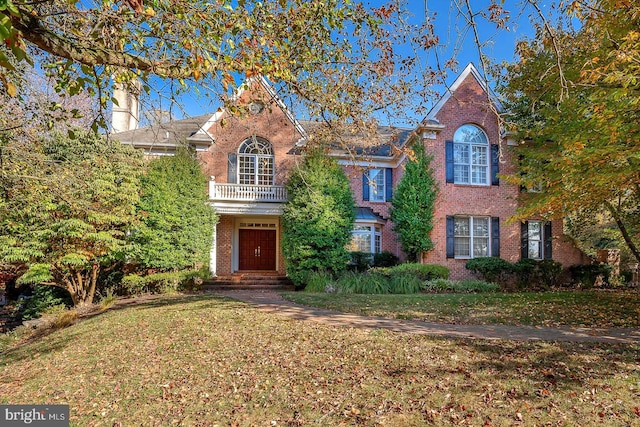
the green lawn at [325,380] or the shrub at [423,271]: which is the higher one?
the shrub at [423,271]

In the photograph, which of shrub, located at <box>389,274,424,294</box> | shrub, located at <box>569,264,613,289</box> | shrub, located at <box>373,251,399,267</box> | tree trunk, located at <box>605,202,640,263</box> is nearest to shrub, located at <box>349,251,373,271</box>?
shrub, located at <box>373,251,399,267</box>

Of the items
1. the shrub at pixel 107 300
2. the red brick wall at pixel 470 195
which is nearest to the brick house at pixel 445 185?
the red brick wall at pixel 470 195

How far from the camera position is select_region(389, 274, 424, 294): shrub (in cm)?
1297

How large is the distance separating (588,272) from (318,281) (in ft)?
39.5

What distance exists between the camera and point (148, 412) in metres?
4.62

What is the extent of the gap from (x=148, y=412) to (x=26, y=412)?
201 cm

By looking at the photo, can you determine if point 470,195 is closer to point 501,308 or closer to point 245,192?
point 501,308

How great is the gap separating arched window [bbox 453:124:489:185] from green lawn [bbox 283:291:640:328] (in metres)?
6.15

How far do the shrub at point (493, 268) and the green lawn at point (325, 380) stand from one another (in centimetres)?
927

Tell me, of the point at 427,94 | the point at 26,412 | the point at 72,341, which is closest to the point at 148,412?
the point at 26,412

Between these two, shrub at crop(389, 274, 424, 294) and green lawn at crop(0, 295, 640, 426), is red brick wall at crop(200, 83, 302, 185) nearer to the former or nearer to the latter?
shrub at crop(389, 274, 424, 294)

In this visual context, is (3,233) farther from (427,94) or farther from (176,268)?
(427,94)

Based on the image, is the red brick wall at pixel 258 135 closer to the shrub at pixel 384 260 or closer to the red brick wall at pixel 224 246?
the red brick wall at pixel 224 246

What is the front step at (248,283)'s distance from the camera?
582 inches
